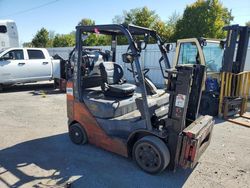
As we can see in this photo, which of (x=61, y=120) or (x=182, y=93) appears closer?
(x=182, y=93)

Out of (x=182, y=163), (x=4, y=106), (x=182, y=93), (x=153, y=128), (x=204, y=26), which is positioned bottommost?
(x=4, y=106)

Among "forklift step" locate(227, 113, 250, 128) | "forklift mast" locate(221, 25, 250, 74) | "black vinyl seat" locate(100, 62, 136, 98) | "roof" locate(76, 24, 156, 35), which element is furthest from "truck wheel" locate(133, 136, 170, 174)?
"forklift mast" locate(221, 25, 250, 74)

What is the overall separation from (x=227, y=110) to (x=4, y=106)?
277 inches

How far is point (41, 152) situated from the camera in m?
4.47

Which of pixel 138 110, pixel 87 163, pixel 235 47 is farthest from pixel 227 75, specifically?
pixel 87 163

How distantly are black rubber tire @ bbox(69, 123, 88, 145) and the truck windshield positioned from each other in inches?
186

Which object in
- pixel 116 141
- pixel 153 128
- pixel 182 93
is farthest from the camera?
pixel 116 141

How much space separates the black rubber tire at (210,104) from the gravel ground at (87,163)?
35.0 inches

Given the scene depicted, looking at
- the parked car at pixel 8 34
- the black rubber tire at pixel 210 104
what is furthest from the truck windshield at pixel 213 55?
the parked car at pixel 8 34

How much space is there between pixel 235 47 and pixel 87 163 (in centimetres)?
530

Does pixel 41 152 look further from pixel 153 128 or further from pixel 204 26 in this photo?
pixel 204 26

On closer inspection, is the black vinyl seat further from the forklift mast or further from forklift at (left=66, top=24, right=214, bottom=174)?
the forklift mast

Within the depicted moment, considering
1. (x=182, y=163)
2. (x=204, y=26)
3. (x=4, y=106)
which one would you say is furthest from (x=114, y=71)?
(x=204, y=26)

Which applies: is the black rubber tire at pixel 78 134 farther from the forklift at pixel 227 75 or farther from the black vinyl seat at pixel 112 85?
the forklift at pixel 227 75
